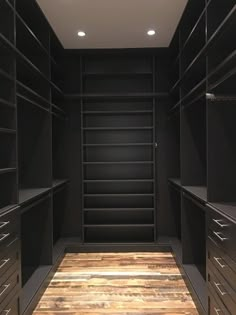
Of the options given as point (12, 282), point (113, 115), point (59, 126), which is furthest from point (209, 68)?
point (59, 126)

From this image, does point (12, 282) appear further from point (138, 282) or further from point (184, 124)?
point (184, 124)

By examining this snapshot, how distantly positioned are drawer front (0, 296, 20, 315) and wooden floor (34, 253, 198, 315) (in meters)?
0.51

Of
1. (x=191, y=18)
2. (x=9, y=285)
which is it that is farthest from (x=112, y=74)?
(x=9, y=285)

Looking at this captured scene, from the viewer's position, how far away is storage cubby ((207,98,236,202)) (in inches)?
97.0

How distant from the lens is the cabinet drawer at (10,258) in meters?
2.07

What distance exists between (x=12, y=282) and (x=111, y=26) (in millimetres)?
2843

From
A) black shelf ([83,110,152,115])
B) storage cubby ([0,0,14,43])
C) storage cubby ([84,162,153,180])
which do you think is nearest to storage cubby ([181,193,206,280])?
storage cubby ([84,162,153,180])

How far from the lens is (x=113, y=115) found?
15.9ft

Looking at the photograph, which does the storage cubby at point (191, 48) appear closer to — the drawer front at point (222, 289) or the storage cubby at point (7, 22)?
the storage cubby at point (7, 22)

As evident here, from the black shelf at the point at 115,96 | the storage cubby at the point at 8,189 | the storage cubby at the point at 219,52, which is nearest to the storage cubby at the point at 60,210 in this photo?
the black shelf at the point at 115,96

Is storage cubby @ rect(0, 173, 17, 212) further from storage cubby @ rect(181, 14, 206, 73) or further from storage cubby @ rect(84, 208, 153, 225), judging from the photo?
storage cubby @ rect(84, 208, 153, 225)

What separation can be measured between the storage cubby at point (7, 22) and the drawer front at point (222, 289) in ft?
7.35

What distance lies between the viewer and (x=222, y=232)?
2053mm

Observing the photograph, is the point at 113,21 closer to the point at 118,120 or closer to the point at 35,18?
the point at 35,18
